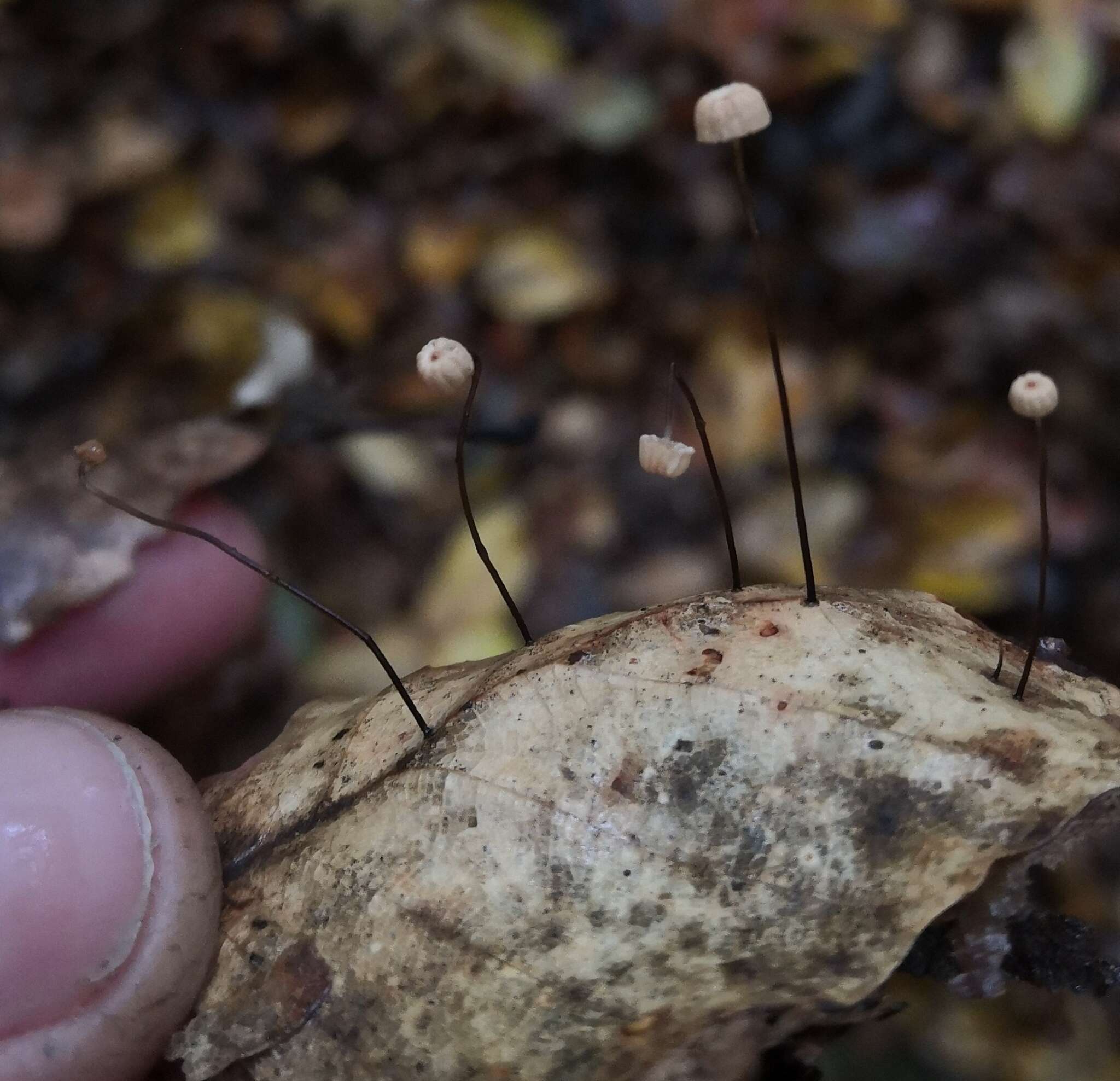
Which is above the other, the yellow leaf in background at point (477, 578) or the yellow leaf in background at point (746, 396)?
the yellow leaf in background at point (746, 396)

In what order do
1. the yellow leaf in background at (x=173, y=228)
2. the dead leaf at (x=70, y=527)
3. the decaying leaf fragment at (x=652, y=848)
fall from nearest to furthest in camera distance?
the decaying leaf fragment at (x=652, y=848)
the dead leaf at (x=70, y=527)
the yellow leaf in background at (x=173, y=228)

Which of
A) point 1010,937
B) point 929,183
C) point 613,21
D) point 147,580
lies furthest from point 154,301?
point 1010,937

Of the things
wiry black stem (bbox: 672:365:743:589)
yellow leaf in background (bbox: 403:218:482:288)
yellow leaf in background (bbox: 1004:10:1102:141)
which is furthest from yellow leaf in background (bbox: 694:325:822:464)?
wiry black stem (bbox: 672:365:743:589)

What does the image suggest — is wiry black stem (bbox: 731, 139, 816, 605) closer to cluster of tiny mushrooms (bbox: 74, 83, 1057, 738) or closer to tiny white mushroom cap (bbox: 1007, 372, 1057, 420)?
cluster of tiny mushrooms (bbox: 74, 83, 1057, 738)

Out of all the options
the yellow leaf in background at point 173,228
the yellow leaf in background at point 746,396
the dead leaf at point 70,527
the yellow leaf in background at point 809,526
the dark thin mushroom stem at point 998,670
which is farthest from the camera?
the yellow leaf in background at point 173,228

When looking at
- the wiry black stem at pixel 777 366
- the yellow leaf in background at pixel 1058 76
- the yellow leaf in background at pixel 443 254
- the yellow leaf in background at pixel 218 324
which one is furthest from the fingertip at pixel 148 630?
the yellow leaf in background at pixel 1058 76

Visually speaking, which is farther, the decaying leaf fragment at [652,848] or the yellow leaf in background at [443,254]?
the yellow leaf in background at [443,254]

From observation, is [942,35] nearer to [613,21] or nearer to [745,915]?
[613,21]

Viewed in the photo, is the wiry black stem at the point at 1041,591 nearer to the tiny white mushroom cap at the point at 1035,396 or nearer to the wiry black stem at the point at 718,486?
the tiny white mushroom cap at the point at 1035,396
